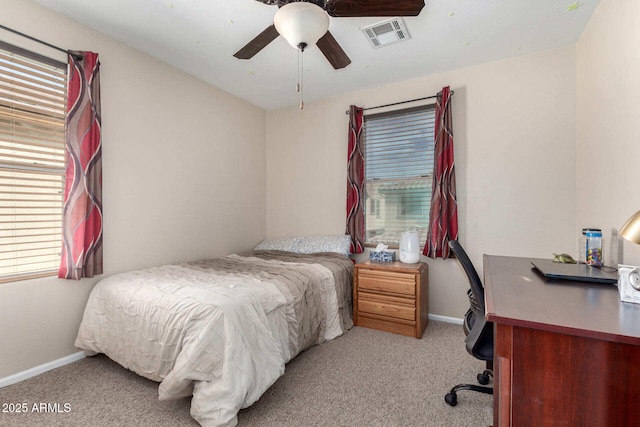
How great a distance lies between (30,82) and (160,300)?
181 cm

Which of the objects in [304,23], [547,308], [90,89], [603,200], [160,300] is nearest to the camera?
[547,308]

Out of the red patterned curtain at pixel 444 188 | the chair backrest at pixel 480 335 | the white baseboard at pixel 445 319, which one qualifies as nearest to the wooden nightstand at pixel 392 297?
the white baseboard at pixel 445 319

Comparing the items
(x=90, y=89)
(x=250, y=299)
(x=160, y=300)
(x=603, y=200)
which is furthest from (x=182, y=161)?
(x=603, y=200)

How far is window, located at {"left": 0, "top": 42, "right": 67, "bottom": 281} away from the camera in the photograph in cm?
190

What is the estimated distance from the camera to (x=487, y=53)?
2631mm

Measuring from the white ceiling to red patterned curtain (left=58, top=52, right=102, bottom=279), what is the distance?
47 cm

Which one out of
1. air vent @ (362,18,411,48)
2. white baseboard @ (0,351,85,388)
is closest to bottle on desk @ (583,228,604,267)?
air vent @ (362,18,411,48)

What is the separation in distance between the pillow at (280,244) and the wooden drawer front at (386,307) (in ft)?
3.71

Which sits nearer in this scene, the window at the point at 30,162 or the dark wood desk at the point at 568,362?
the dark wood desk at the point at 568,362

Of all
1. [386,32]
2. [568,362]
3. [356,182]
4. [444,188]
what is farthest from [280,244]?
[568,362]

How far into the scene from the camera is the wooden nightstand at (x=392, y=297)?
2.59 meters

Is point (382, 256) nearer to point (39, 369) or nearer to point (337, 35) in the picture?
point (337, 35)

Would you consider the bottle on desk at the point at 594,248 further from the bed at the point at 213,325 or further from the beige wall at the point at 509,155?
the bed at the point at 213,325

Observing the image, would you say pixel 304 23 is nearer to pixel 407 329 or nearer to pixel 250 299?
pixel 250 299
